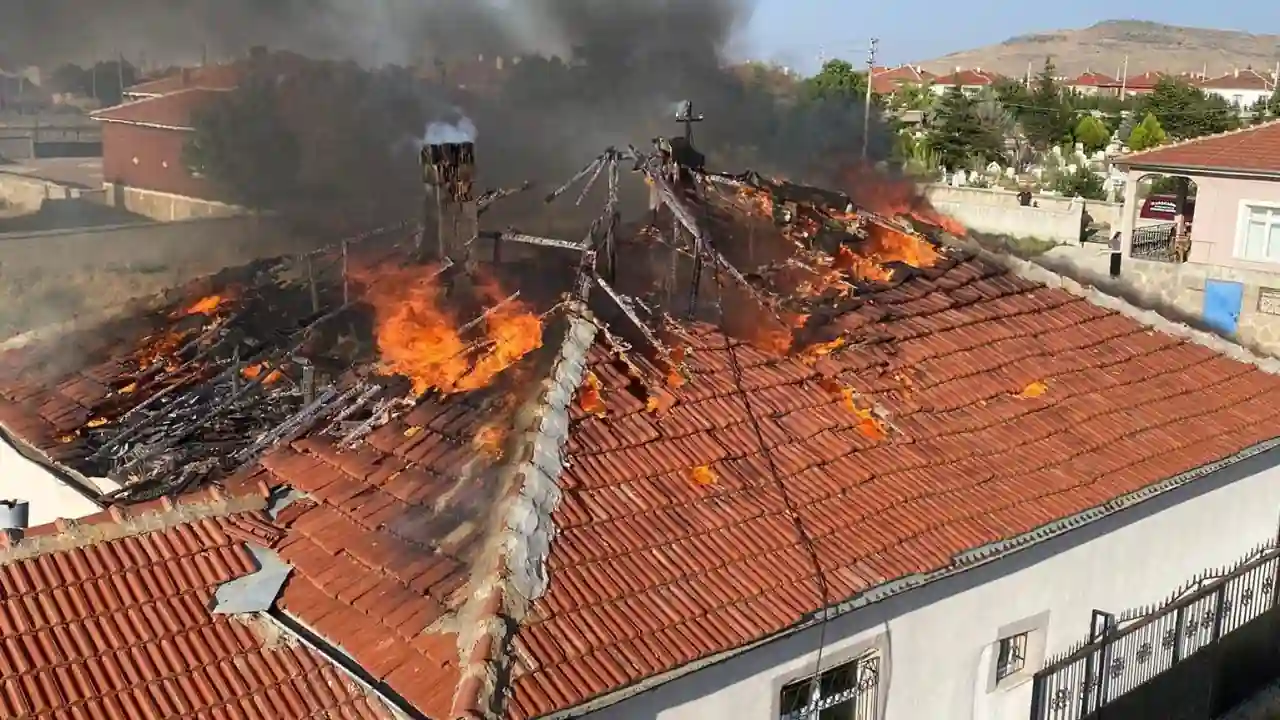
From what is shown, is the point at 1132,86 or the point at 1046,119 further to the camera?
the point at 1132,86

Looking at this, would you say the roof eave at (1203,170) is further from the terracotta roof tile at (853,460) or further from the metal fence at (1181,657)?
the metal fence at (1181,657)

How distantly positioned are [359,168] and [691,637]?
13.0m

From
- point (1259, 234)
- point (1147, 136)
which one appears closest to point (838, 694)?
point (1259, 234)

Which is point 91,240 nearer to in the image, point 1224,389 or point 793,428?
point 793,428

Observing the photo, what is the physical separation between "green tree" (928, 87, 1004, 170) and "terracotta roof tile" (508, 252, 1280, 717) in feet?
118

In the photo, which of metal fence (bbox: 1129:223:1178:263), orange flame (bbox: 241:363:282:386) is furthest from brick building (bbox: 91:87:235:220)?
metal fence (bbox: 1129:223:1178:263)

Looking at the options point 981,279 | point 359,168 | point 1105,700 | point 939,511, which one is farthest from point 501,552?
point 359,168

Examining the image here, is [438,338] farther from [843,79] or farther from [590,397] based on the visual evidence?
[843,79]

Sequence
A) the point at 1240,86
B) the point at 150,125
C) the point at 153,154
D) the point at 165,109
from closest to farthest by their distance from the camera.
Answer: the point at 165,109
the point at 150,125
the point at 153,154
the point at 1240,86

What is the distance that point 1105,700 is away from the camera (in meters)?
8.25

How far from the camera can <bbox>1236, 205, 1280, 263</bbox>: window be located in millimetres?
21266

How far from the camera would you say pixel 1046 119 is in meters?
55.0

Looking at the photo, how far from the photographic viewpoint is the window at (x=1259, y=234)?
21266 millimetres

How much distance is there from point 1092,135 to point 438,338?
48.5 m
